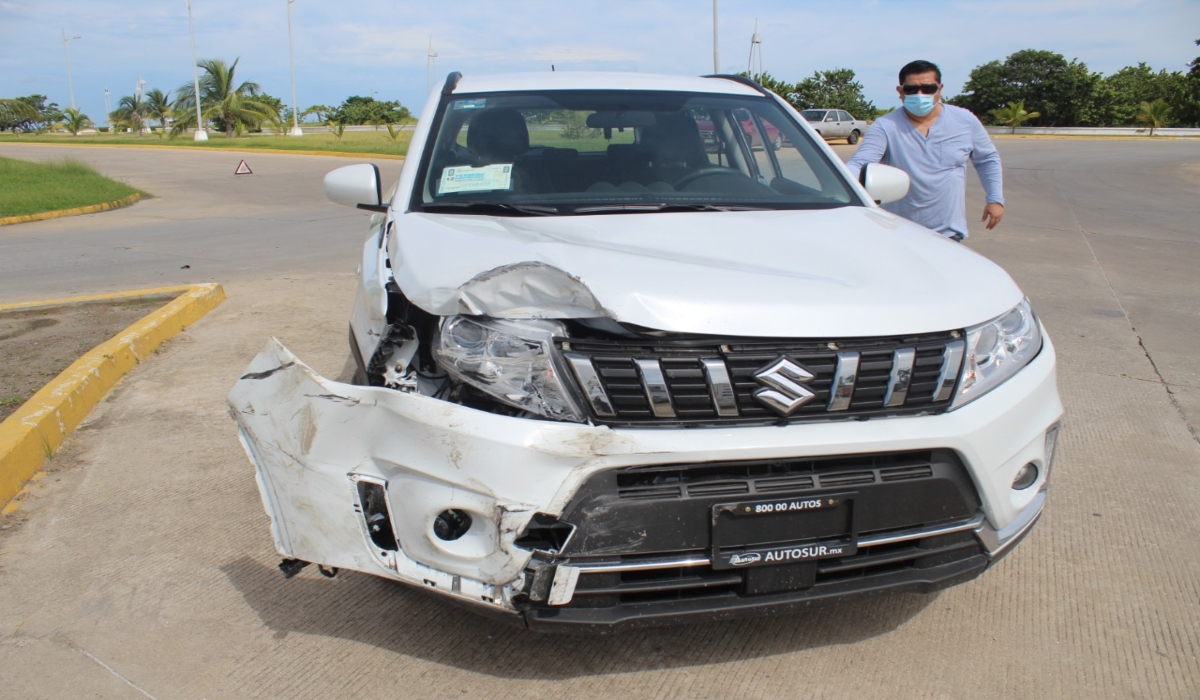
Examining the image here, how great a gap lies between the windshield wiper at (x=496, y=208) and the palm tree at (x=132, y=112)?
6954 cm

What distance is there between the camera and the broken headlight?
2256 mm

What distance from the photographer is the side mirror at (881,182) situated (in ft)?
12.7

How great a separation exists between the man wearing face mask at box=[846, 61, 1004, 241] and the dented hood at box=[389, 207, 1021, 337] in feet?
6.77

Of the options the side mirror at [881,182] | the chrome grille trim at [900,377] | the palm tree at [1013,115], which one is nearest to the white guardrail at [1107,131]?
the palm tree at [1013,115]

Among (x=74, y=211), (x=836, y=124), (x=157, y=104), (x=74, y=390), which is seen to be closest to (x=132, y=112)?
(x=157, y=104)

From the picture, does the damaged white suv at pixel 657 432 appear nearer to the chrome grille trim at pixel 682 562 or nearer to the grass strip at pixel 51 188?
the chrome grille trim at pixel 682 562

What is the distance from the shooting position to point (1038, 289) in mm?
7855

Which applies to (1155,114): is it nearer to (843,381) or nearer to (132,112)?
(843,381)

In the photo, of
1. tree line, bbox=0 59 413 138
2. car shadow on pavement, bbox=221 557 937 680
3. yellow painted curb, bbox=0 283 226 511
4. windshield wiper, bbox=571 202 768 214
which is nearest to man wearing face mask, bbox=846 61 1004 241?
windshield wiper, bbox=571 202 768 214

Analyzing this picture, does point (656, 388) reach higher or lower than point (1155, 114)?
lower

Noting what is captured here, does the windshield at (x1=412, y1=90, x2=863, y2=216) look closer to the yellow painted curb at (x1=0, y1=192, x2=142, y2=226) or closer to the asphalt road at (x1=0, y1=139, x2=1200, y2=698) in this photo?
the asphalt road at (x1=0, y1=139, x2=1200, y2=698)

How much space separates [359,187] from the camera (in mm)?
3758

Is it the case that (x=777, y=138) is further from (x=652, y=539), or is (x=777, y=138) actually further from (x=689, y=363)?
(x=652, y=539)

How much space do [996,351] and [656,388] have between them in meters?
0.98
